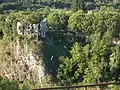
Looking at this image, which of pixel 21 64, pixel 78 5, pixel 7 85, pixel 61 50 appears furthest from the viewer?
pixel 78 5

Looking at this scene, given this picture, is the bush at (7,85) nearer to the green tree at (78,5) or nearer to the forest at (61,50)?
the forest at (61,50)

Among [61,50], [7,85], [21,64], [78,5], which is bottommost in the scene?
[21,64]

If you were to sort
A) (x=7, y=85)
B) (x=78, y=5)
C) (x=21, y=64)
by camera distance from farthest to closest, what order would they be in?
(x=78, y=5) → (x=21, y=64) → (x=7, y=85)

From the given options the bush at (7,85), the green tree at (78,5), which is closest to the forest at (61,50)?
the green tree at (78,5)

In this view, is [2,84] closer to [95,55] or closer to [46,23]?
[95,55]

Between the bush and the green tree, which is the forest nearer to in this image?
the green tree

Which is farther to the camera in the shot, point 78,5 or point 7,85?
point 78,5

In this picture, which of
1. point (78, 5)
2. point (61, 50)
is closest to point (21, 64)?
point (61, 50)

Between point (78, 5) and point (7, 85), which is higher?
point (7, 85)

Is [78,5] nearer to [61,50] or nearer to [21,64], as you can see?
[61,50]
